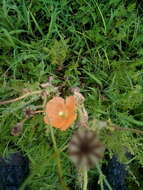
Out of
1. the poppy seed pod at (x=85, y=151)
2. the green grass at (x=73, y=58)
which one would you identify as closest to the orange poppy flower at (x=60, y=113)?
the poppy seed pod at (x=85, y=151)

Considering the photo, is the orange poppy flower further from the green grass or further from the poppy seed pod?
the green grass

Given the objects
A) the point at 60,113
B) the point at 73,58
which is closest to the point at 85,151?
the point at 60,113

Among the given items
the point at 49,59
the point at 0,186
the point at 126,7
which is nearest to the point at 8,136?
the point at 0,186

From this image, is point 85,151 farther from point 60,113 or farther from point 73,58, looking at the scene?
point 73,58

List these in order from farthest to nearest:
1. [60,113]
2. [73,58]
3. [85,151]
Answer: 1. [73,58]
2. [60,113]
3. [85,151]

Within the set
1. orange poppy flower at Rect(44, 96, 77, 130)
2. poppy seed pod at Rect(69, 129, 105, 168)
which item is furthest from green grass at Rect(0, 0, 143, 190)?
poppy seed pod at Rect(69, 129, 105, 168)

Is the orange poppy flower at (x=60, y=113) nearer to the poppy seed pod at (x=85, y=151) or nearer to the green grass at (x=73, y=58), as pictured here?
the poppy seed pod at (x=85, y=151)
